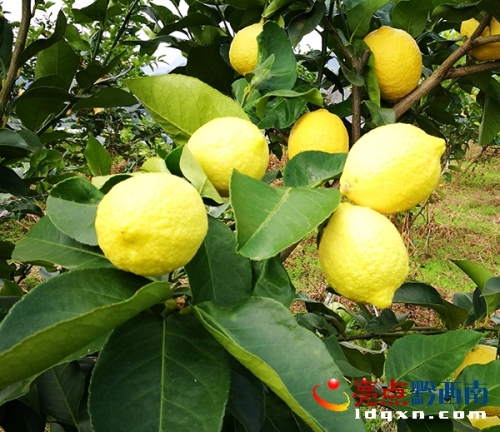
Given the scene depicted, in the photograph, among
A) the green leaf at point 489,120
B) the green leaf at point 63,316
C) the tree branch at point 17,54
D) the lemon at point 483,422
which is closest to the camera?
the green leaf at point 63,316

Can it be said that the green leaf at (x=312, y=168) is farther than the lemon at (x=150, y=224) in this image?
Yes

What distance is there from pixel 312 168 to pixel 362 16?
343mm

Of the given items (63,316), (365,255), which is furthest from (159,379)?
(365,255)

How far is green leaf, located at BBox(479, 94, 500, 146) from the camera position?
996 millimetres

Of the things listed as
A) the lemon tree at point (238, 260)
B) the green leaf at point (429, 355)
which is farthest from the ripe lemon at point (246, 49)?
the green leaf at point (429, 355)

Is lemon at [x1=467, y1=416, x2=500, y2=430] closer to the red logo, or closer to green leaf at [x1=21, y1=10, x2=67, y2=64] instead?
the red logo

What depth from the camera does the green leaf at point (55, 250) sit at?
1.59 ft

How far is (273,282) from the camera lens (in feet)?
1.62

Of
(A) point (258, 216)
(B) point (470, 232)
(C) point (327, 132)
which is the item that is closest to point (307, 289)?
(B) point (470, 232)

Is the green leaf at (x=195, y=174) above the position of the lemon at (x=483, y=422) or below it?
above

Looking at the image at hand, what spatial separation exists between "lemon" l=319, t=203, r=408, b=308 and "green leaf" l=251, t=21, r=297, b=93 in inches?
8.6

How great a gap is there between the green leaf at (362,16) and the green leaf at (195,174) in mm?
418

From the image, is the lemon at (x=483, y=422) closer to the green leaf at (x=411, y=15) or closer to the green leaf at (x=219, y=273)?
the green leaf at (x=219, y=273)

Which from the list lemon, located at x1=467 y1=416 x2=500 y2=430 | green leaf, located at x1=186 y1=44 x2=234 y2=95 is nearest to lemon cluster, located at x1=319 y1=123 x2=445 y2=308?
lemon, located at x1=467 y1=416 x2=500 y2=430
